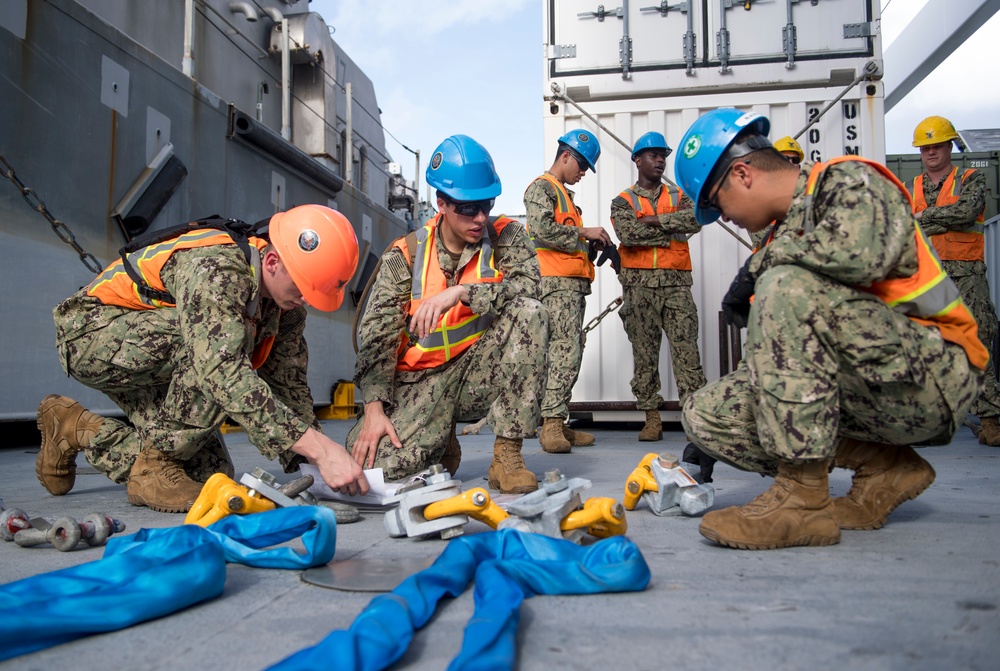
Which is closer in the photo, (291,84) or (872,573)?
(872,573)

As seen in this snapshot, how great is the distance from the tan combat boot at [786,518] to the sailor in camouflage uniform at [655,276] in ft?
10.3

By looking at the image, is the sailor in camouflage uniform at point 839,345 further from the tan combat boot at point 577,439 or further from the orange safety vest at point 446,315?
the tan combat boot at point 577,439

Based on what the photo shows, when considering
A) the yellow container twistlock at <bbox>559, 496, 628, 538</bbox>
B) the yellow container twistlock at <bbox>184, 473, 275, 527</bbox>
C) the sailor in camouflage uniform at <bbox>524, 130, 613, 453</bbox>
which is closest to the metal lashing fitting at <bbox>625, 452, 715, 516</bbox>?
the yellow container twistlock at <bbox>559, 496, 628, 538</bbox>

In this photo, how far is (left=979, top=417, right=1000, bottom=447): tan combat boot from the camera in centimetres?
461

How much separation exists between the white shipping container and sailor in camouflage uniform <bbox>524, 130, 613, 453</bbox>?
1.58 feet

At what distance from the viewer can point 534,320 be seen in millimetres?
3072

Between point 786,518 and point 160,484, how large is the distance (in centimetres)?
200

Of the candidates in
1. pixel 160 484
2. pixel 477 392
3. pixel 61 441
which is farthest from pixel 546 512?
pixel 61 441

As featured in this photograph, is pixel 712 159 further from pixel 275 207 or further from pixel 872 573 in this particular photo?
pixel 275 207

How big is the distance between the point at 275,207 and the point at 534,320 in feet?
16.9

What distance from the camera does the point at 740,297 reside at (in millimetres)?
2316

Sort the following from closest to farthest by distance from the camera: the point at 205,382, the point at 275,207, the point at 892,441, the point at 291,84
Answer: the point at 892,441
the point at 205,382
the point at 275,207
the point at 291,84

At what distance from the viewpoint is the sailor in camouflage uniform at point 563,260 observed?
4781 mm

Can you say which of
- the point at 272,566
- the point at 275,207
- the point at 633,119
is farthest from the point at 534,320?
the point at 275,207
